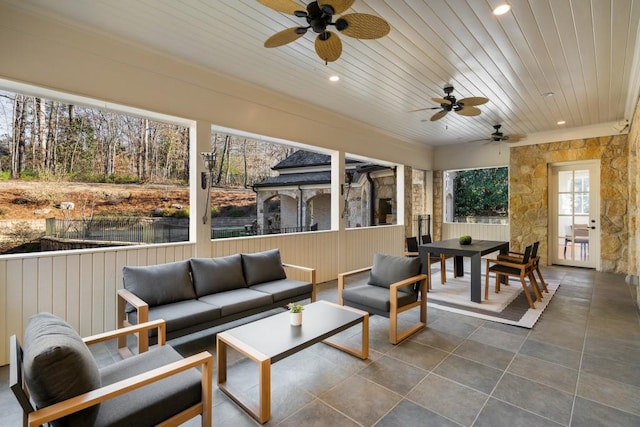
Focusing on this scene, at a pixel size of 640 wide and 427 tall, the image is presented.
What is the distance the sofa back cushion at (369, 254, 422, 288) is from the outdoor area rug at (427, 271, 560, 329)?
3.46ft

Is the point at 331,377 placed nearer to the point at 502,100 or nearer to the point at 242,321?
the point at 242,321

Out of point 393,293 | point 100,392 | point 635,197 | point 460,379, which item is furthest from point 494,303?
point 100,392

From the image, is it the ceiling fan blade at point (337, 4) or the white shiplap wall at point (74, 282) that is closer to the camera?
the ceiling fan blade at point (337, 4)

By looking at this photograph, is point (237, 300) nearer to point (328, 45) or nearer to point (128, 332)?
point (128, 332)

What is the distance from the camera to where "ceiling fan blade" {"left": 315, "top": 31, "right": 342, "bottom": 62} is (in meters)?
2.53

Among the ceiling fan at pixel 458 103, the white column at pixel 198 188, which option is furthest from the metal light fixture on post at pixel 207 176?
the ceiling fan at pixel 458 103

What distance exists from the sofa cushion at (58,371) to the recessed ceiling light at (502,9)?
3791 mm

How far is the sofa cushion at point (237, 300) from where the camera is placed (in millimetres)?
3148

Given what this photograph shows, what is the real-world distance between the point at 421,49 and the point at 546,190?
224 inches

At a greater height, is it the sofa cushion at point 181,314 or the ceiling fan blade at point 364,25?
the ceiling fan blade at point 364,25

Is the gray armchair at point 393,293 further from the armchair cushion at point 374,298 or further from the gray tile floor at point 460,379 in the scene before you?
the gray tile floor at point 460,379

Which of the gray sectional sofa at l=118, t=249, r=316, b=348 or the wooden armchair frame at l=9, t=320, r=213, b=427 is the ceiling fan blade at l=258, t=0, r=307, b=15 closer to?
the wooden armchair frame at l=9, t=320, r=213, b=427

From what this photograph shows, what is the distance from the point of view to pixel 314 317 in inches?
113

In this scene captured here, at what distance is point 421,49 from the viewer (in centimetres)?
337
